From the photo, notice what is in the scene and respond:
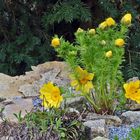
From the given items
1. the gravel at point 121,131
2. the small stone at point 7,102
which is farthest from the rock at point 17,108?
the gravel at point 121,131

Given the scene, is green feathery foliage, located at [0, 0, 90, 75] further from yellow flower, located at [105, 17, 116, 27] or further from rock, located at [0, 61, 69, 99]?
yellow flower, located at [105, 17, 116, 27]

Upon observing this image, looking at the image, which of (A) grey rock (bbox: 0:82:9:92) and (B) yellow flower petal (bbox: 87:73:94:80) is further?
(A) grey rock (bbox: 0:82:9:92)

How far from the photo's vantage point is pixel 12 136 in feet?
9.96

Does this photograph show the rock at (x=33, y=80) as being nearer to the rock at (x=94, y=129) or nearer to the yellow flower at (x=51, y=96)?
the yellow flower at (x=51, y=96)

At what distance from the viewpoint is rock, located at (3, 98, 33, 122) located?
3459 mm

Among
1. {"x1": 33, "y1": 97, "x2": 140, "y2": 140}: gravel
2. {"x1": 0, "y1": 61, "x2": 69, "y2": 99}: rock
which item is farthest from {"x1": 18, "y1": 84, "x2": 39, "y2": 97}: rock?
{"x1": 33, "y1": 97, "x2": 140, "y2": 140}: gravel

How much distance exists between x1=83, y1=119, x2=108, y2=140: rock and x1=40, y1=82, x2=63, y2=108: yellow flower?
0.21 meters

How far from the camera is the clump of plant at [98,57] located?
10.4ft

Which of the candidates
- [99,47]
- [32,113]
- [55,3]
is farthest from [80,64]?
[55,3]

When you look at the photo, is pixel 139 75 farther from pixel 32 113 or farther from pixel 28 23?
pixel 32 113

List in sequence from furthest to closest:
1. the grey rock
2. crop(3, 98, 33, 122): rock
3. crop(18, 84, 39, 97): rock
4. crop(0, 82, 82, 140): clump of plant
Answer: the grey rock → crop(18, 84, 39, 97): rock → crop(3, 98, 33, 122): rock → crop(0, 82, 82, 140): clump of plant

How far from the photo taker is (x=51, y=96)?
324 cm

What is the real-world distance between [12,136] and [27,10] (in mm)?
2127

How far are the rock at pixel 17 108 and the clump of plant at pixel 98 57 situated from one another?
45cm
